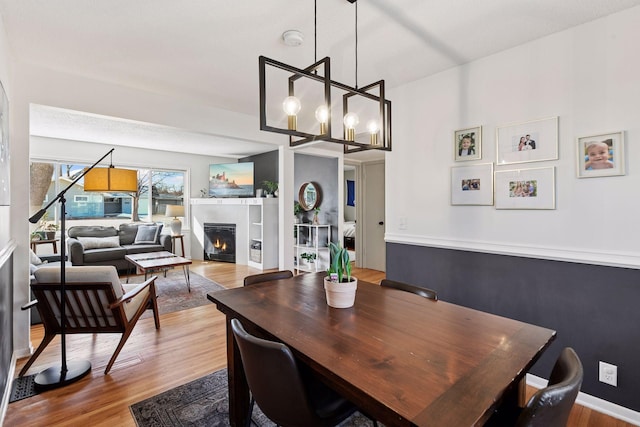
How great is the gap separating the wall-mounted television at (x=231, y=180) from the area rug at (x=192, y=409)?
16.0ft

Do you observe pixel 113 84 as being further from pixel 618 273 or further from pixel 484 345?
pixel 618 273

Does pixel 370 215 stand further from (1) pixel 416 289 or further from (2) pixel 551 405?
(2) pixel 551 405

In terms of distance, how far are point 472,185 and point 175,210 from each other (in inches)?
235

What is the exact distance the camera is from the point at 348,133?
1865 mm

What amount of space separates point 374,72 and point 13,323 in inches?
145

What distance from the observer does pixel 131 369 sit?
2402mm

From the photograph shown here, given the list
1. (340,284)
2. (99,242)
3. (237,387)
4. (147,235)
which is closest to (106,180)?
(99,242)

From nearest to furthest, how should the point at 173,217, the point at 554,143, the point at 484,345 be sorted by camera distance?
the point at 484,345 < the point at 554,143 < the point at 173,217

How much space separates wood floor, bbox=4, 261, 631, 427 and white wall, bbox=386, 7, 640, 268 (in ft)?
3.60

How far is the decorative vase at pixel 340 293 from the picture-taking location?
60.1 inches

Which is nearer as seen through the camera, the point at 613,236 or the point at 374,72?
the point at 613,236

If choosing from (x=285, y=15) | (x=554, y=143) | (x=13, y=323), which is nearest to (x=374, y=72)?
(x=285, y=15)

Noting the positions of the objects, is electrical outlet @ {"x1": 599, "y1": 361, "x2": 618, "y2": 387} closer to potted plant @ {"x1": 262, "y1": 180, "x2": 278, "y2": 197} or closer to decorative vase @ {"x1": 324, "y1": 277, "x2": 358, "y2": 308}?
decorative vase @ {"x1": 324, "y1": 277, "x2": 358, "y2": 308}

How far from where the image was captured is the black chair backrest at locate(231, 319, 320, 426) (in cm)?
110
